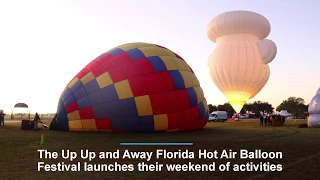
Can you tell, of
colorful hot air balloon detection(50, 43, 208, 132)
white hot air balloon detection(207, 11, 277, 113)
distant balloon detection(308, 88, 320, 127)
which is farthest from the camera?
white hot air balloon detection(207, 11, 277, 113)

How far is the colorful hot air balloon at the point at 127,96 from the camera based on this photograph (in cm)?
1295

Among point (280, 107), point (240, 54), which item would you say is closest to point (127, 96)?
point (240, 54)

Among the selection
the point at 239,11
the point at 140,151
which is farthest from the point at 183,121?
the point at 239,11

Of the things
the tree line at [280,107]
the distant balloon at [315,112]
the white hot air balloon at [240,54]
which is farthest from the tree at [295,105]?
the distant balloon at [315,112]

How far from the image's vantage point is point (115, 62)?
13.8m

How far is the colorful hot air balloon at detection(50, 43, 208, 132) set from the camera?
1295 cm

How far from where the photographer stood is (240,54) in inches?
1523

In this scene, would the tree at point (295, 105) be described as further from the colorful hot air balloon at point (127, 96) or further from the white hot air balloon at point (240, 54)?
the colorful hot air balloon at point (127, 96)

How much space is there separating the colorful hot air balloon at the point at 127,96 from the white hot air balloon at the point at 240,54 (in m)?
25.5

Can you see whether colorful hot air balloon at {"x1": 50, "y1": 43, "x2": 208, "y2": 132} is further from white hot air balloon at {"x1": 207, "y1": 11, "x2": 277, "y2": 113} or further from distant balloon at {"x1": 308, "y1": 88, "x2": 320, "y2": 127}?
white hot air balloon at {"x1": 207, "y1": 11, "x2": 277, "y2": 113}

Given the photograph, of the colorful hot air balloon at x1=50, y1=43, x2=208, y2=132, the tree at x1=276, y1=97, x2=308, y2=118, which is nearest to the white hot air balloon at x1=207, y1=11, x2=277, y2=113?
the colorful hot air balloon at x1=50, y1=43, x2=208, y2=132

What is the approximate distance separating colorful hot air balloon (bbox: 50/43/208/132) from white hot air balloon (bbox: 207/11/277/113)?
25529mm

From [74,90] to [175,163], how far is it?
782 cm

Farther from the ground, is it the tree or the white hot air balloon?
the white hot air balloon
